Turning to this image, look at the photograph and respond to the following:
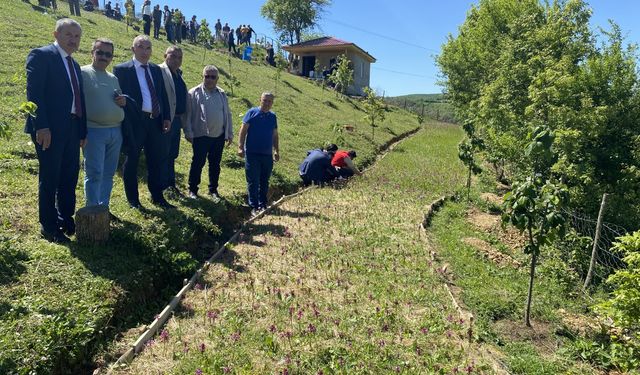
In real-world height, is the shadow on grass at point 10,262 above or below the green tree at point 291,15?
below

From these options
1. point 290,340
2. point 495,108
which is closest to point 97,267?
point 290,340

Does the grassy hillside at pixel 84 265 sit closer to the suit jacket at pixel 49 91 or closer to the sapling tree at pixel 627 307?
the suit jacket at pixel 49 91

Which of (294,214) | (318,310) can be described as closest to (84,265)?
(318,310)

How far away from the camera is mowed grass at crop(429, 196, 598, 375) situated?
438 centimetres

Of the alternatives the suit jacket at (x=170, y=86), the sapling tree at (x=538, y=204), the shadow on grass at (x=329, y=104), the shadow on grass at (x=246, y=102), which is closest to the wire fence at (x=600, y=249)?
the sapling tree at (x=538, y=204)

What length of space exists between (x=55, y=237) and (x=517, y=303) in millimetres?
5339

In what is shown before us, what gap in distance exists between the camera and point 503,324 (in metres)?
5.04

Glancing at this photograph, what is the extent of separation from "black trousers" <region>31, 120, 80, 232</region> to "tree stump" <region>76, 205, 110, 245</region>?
29cm

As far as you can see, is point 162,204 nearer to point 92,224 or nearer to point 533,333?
point 92,224

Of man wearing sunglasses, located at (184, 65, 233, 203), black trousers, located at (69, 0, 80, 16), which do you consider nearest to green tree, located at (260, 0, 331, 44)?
black trousers, located at (69, 0, 80, 16)

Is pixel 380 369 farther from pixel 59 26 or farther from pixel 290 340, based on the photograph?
pixel 59 26

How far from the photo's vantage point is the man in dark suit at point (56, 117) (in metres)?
4.54

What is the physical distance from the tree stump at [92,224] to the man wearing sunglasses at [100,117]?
223 mm

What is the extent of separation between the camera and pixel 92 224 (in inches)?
196
